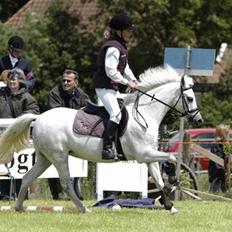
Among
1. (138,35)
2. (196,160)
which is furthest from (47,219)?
(138,35)

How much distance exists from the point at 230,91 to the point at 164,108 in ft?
80.0

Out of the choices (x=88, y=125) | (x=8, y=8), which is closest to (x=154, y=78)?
(x=88, y=125)

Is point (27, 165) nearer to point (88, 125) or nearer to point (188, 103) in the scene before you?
point (88, 125)

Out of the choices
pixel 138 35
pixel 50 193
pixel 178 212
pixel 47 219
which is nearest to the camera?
pixel 47 219

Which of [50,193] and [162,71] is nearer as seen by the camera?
[162,71]

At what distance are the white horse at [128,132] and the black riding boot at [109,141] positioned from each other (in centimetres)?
10

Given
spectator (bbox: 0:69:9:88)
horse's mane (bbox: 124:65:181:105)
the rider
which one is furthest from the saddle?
spectator (bbox: 0:69:9:88)

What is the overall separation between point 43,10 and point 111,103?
28996 mm

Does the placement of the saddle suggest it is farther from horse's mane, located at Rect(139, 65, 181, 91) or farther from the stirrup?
horse's mane, located at Rect(139, 65, 181, 91)

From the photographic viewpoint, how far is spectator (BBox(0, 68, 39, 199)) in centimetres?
1458

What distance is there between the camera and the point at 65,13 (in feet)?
120

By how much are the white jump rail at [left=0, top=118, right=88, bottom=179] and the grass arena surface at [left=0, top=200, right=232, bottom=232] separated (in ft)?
8.96

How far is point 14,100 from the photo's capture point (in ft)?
48.4

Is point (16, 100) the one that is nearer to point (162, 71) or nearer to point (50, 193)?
point (50, 193)
